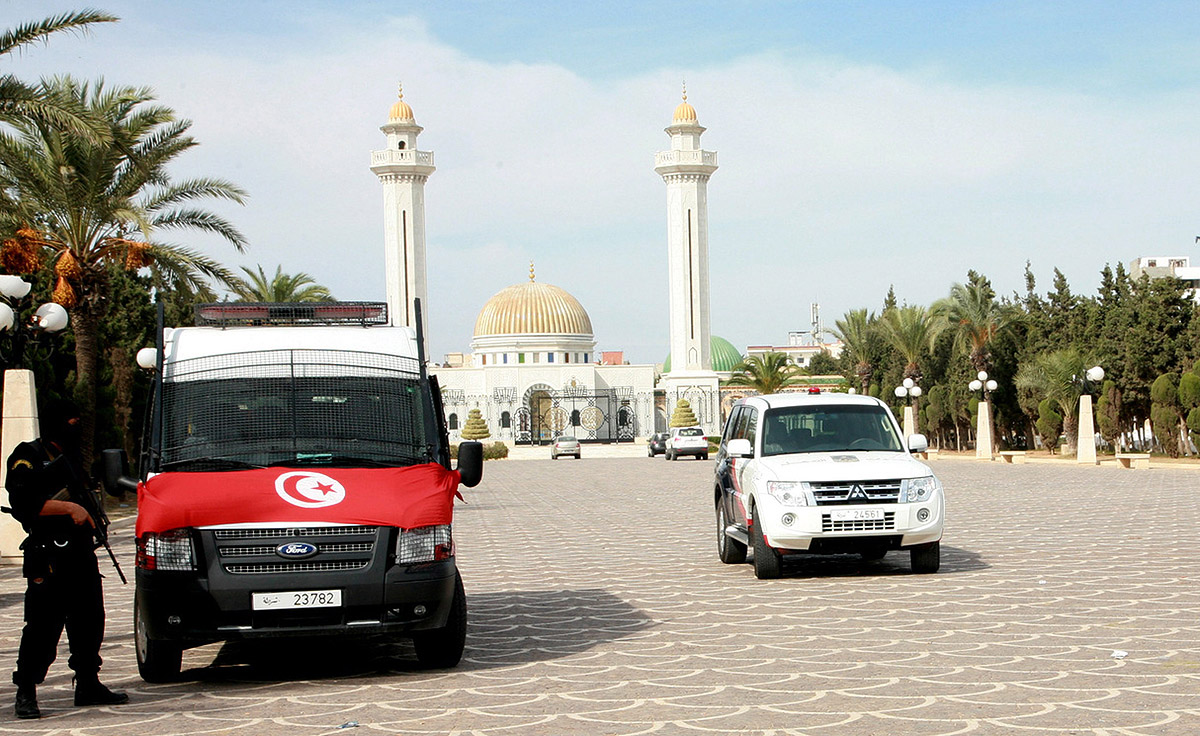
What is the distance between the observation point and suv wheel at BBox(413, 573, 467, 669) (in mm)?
8000

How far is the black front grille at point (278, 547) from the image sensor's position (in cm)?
750

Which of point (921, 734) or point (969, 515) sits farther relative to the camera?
point (969, 515)

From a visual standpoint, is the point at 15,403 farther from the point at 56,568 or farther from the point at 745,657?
the point at 745,657

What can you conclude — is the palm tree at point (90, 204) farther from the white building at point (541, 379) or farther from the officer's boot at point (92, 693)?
the white building at point (541, 379)

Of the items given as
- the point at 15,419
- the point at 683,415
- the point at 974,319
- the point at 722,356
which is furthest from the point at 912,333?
the point at 722,356

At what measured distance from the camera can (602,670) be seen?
25.9 feet

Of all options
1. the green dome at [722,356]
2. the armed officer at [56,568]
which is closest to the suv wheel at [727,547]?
the armed officer at [56,568]

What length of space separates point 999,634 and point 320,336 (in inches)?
191

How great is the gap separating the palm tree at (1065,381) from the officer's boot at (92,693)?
138ft

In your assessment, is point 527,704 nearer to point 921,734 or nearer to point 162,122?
point 921,734

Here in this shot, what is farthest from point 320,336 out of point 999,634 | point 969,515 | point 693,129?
point 693,129

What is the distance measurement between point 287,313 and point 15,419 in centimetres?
831

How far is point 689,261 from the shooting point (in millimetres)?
90688

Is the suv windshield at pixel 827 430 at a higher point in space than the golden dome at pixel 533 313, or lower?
lower
